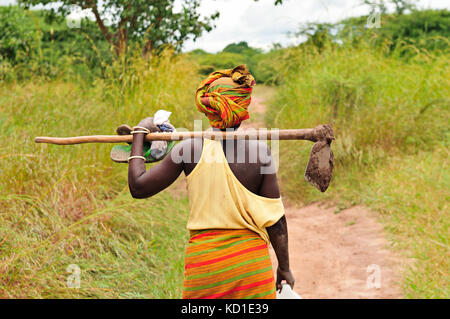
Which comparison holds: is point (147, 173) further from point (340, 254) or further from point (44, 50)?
point (44, 50)

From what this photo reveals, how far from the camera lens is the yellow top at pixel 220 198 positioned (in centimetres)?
204

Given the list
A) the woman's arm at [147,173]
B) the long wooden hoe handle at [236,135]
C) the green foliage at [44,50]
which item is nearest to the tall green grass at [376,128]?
the green foliage at [44,50]

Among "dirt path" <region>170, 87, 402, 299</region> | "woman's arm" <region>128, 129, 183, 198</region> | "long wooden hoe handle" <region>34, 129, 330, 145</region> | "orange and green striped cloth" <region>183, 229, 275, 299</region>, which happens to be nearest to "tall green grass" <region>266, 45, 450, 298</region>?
"dirt path" <region>170, 87, 402, 299</region>

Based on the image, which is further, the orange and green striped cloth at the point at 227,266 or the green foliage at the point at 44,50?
the green foliage at the point at 44,50

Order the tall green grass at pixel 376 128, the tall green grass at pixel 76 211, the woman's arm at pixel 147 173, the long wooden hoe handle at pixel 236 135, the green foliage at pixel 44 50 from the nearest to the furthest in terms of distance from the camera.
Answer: the long wooden hoe handle at pixel 236 135, the woman's arm at pixel 147 173, the tall green grass at pixel 76 211, the tall green grass at pixel 376 128, the green foliage at pixel 44 50

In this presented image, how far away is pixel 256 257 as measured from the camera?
82.7 inches

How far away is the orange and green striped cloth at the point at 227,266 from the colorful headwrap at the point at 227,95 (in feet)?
1.62

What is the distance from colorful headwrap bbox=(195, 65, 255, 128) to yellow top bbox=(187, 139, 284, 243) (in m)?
0.12

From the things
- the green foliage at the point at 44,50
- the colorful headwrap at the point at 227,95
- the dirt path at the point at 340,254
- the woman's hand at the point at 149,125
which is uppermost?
the green foliage at the point at 44,50

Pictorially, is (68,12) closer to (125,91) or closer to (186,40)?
(186,40)

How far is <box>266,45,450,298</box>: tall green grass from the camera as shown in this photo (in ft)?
19.7

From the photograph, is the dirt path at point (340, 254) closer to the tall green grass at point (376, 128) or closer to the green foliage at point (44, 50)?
the tall green grass at point (376, 128)

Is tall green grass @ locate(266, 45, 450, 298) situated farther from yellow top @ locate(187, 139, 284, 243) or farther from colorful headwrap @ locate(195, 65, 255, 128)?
colorful headwrap @ locate(195, 65, 255, 128)
